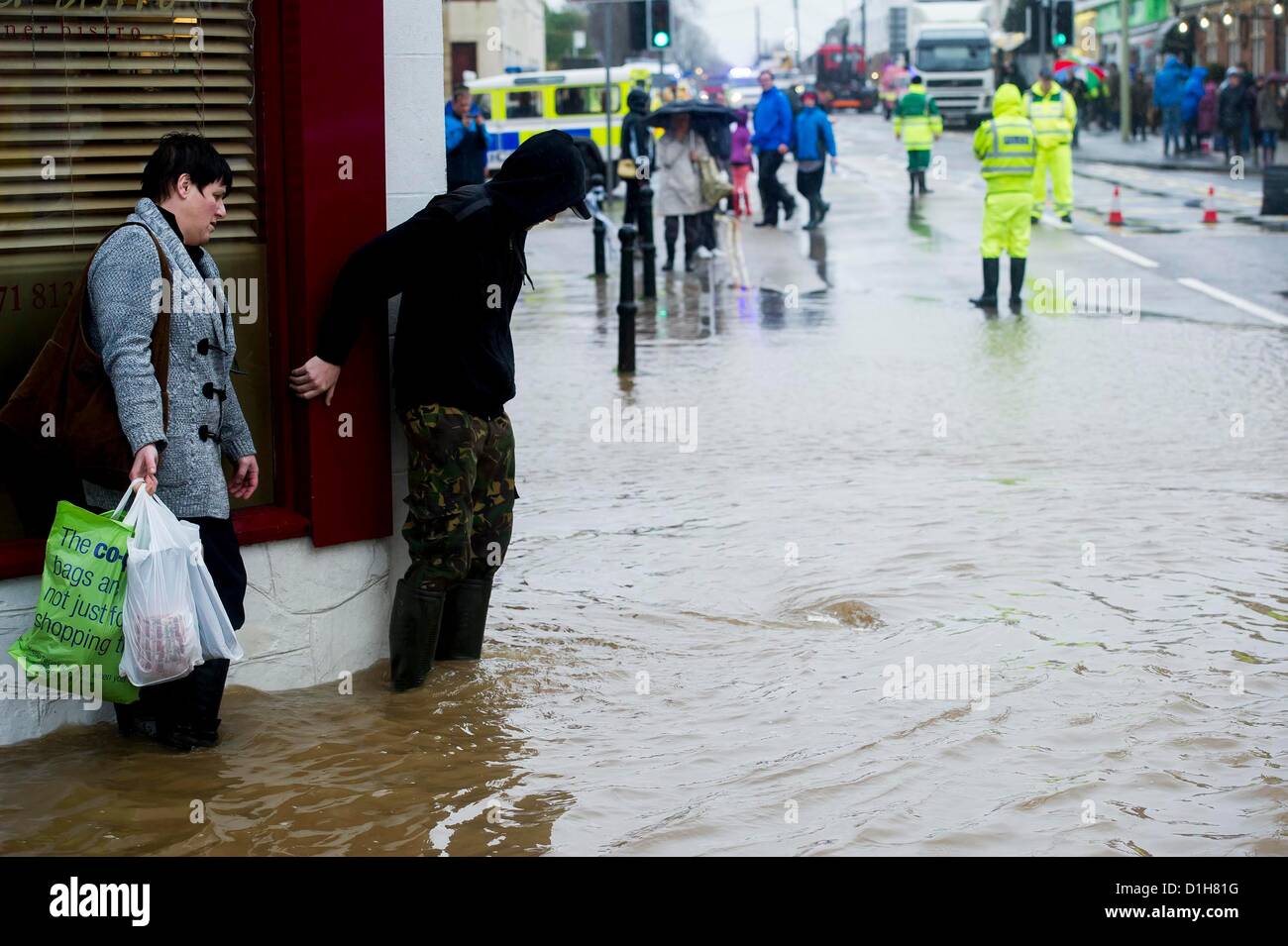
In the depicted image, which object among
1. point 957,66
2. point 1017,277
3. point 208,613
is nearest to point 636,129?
point 1017,277

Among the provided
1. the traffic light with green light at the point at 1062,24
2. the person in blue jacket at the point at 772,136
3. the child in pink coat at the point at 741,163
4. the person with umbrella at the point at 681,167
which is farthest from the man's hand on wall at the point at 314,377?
the traffic light with green light at the point at 1062,24

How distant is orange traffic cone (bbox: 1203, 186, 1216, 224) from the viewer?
2375 centimetres

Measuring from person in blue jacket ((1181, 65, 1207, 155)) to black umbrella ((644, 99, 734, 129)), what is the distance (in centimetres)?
2034

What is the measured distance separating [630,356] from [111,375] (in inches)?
318

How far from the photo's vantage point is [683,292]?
59.5 feet

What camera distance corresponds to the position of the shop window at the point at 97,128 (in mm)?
5219

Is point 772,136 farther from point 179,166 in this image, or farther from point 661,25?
point 179,166

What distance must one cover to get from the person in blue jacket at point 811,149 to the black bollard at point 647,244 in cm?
741

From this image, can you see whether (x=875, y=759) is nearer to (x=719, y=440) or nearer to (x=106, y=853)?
(x=106, y=853)

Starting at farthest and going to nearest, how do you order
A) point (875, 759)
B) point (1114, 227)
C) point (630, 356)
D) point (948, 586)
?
point (1114, 227) < point (630, 356) < point (948, 586) < point (875, 759)

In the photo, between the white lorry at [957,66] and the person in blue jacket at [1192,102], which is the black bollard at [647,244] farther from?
the white lorry at [957,66]

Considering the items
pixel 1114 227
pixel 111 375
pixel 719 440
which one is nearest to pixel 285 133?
pixel 111 375

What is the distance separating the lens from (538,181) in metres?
5.76

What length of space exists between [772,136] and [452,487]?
1932cm
